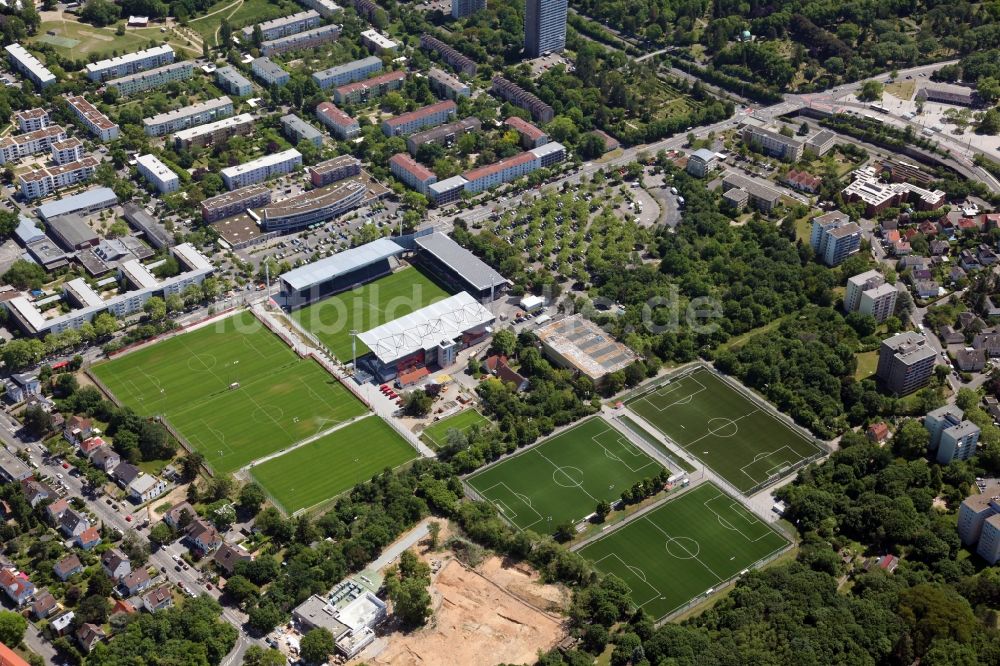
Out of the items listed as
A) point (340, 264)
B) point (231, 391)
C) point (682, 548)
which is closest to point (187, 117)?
point (340, 264)

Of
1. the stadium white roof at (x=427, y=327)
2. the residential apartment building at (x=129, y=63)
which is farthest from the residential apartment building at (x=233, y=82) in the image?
the stadium white roof at (x=427, y=327)

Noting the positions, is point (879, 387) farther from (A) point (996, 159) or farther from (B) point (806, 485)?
(A) point (996, 159)

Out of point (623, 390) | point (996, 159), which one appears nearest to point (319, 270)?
point (623, 390)

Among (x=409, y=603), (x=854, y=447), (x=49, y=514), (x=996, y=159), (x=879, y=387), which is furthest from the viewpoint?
(x=996, y=159)

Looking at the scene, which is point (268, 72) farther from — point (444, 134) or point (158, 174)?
point (158, 174)

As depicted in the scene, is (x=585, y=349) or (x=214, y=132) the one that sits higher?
(x=214, y=132)

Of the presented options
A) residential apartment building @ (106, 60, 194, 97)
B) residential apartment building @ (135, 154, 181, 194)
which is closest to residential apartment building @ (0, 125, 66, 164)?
residential apartment building @ (135, 154, 181, 194)

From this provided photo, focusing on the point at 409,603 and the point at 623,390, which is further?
the point at 623,390
